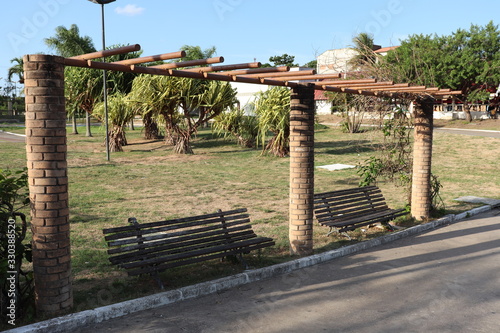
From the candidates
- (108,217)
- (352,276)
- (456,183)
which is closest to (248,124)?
(456,183)

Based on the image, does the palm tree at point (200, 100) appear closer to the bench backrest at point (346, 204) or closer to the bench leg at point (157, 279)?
the bench backrest at point (346, 204)

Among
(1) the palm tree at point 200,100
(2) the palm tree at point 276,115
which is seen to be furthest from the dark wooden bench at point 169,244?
(1) the palm tree at point 200,100

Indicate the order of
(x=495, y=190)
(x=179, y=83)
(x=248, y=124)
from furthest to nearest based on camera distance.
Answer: (x=248, y=124) < (x=179, y=83) < (x=495, y=190)

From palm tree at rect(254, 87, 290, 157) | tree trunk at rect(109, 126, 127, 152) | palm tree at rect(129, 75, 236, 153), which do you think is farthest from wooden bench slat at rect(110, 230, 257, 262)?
tree trunk at rect(109, 126, 127, 152)

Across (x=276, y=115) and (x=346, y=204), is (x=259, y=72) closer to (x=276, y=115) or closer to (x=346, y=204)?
(x=346, y=204)

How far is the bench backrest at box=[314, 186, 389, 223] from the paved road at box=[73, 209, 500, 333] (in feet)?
3.65

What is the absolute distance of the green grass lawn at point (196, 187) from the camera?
20.5 feet

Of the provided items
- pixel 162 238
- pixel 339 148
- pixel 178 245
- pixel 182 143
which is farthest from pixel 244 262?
pixel 339 148

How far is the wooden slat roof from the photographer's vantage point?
4672mm

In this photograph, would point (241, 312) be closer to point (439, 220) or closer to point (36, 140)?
point (36, 140)

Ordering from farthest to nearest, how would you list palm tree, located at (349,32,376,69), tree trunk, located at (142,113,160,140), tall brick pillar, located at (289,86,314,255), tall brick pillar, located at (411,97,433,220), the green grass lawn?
tree trunk, located at (142,113,160,140) → palm tree, located at (349,32,376,69) → tall brick pillar, located at (411,97,433,220) → tall brick pillar, located at (289,86,314,255) → the green grass lawn

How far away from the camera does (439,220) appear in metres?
9.35

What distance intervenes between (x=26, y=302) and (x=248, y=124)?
20.4 metres

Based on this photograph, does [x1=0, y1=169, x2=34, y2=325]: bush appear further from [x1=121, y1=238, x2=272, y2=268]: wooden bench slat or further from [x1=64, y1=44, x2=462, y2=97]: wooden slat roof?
[x1=64, y1=44, x2=462, y2=97]: wooden slat roof
